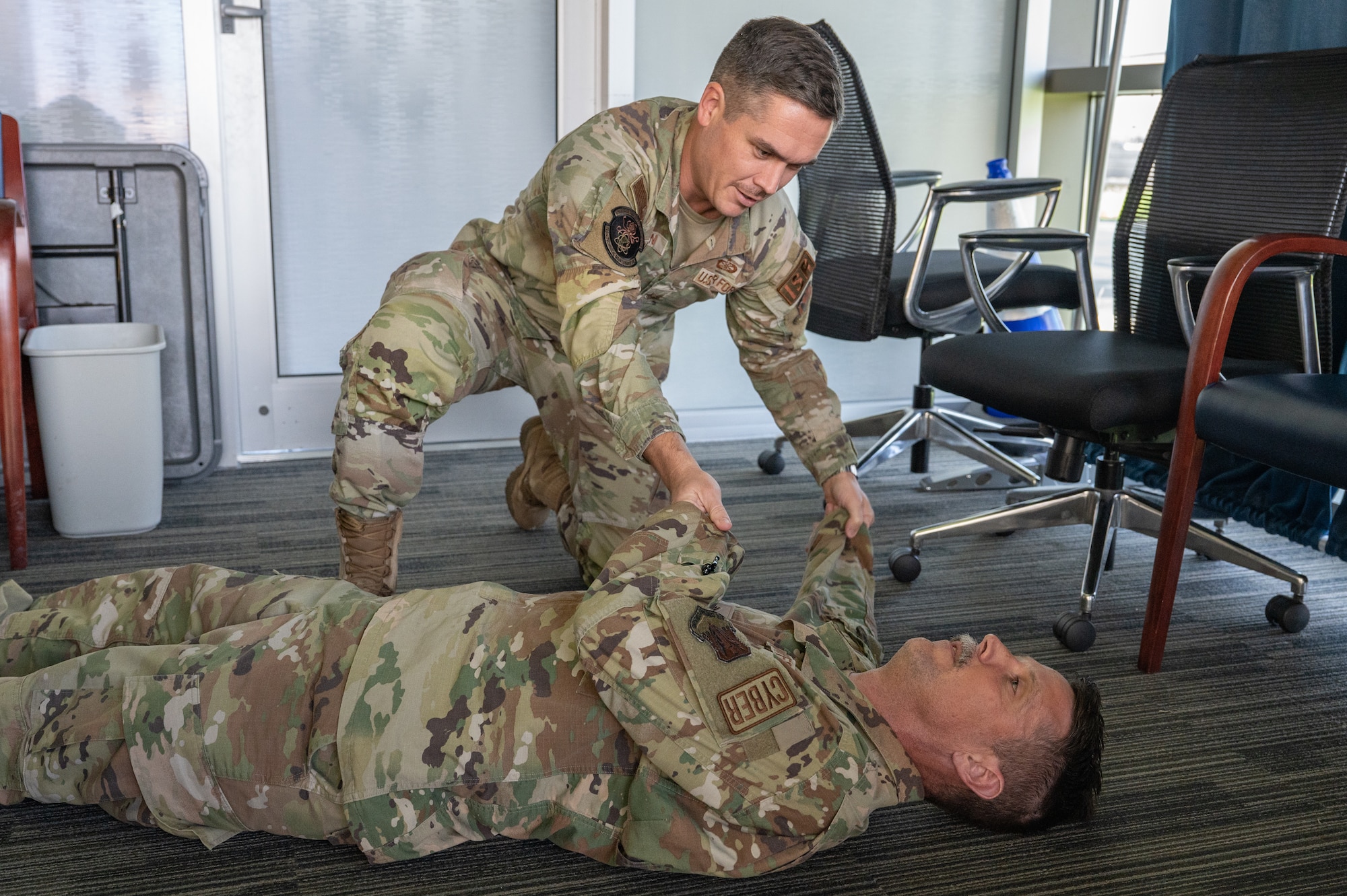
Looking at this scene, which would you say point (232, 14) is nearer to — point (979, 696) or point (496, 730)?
point (496, 730)

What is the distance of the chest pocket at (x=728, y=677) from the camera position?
44.3 inches

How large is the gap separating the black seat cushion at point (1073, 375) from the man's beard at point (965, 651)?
67 centimetres

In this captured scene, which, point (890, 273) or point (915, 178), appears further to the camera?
point (915, 178)

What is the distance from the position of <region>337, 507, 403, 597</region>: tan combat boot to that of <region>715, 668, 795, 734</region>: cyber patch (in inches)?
31.9

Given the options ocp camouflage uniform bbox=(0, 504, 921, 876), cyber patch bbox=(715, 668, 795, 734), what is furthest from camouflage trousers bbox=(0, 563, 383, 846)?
cyber patch bbox=(715, 668, 795, 734)

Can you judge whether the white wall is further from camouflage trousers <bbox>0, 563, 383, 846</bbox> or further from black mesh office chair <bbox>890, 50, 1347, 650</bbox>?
camouflage trousers <bbox>0, 563, 383, 846</bbox>

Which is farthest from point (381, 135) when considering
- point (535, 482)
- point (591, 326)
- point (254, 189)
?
point (591, 326)

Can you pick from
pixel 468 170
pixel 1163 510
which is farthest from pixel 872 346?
pixel 1163 510

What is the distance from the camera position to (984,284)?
8.45 ft

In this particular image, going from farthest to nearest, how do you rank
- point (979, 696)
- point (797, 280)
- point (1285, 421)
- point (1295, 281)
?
point (1295, 281) < point (797, 280) < point (1285, 421) < point (979, 696)

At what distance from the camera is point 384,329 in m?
1.72

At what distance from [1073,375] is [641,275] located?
764 millimetres

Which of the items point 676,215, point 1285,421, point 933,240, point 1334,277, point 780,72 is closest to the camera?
point 780,72

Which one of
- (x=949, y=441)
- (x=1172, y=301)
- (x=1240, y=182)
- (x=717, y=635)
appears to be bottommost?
(x=949, y=441)
